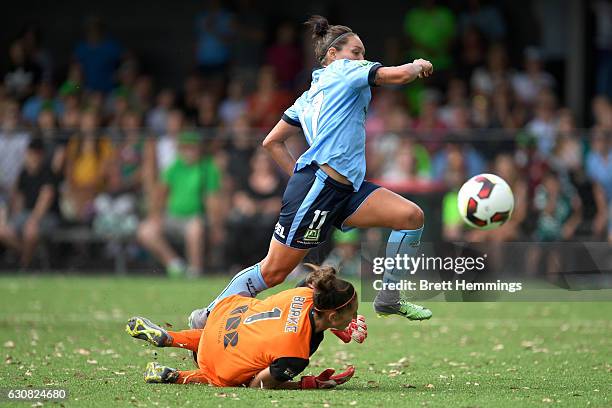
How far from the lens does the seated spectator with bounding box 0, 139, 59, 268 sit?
50.6 ft

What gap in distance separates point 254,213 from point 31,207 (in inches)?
120

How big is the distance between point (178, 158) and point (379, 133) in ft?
9.18

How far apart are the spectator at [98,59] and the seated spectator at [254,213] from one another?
3988mm

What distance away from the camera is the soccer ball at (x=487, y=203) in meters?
9.19

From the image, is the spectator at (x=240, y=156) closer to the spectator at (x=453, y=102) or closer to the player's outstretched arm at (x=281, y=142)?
the spectator at (x=453, y=102)

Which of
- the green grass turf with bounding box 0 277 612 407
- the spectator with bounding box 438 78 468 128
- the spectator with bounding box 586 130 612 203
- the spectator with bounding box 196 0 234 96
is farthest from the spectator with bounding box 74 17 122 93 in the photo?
the spectator with bounding box 586 130 612 203

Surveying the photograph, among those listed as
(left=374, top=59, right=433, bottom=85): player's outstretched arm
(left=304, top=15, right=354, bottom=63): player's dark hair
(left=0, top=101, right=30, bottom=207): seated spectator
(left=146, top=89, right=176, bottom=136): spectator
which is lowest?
(left=0, top=101, right=30, bottom=207): seated spectator

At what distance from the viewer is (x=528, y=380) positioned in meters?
7.91

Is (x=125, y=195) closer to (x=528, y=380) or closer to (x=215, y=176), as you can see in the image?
(x=215, y=176)

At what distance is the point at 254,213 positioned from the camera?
15.2 meters

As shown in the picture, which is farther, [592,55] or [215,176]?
[592,55]

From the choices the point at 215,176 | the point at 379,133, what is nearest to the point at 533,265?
the point at 379,133

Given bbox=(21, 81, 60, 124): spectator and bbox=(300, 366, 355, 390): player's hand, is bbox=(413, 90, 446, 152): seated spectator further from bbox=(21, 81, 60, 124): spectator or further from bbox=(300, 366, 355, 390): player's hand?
bbox=(300, 366, 355, 390): player's hand

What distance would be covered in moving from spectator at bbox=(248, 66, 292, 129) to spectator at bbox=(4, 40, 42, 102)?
3603 mm
